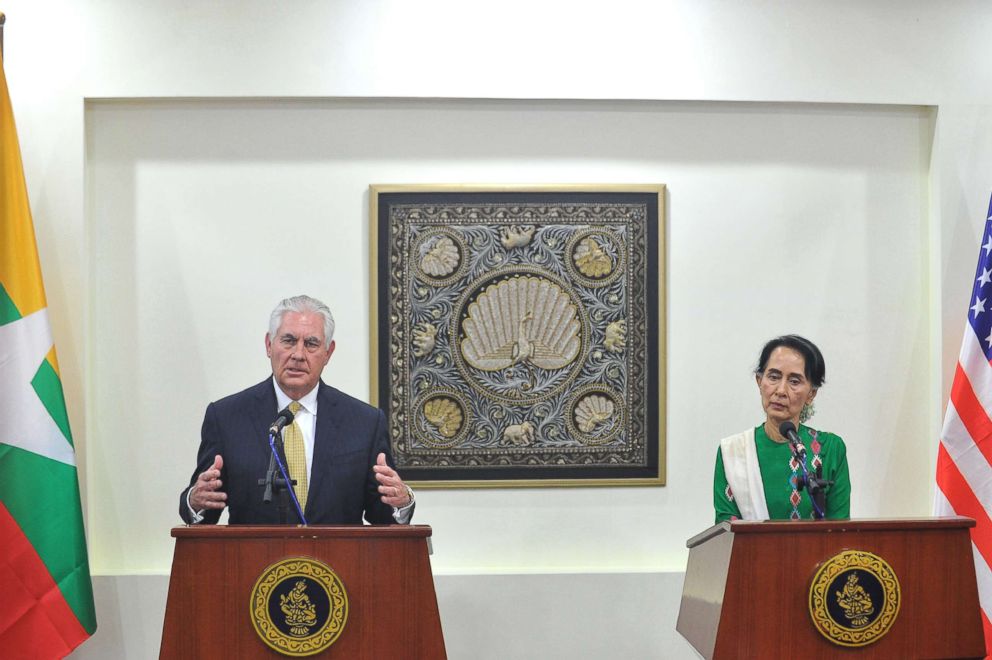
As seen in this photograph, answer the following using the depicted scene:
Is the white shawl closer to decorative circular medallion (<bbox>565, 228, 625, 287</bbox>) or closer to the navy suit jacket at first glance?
the navy suit jacket

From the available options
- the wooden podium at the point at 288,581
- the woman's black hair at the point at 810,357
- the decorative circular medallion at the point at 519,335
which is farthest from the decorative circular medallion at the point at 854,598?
the decorative circular medallion at the point at 519,335

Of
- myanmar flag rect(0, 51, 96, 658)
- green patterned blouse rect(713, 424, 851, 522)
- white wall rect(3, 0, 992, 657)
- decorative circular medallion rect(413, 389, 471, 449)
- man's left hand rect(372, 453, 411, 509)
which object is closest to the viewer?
man's left hand rect(372, 453, 411, 509)

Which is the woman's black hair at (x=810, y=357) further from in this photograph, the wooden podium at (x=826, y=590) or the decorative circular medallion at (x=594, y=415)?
the decorative circular medallion at (x=594, y=415)

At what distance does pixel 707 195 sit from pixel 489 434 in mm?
1374

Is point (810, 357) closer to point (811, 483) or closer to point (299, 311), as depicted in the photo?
point (811, 483)

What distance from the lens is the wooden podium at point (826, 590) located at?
2.51 meters

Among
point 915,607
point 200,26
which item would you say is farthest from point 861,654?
point 200,26

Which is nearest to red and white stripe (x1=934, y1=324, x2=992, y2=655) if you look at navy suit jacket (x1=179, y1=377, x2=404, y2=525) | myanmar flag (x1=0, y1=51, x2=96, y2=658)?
navy suit jacket (x1=179, y1=377, x2=404, y2=525)

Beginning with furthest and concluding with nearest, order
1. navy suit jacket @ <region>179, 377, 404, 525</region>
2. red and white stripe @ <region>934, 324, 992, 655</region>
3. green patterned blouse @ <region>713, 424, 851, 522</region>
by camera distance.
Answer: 1. red and white stripe @ <region>934, 324, 992, 655</region>
2. green patterned blouse @ <region>713, 424, 851, 522</region>
3. navy suit jacket @ <region>179, 377, 404, 525</region>

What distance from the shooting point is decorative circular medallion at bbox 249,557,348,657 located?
2455 mm

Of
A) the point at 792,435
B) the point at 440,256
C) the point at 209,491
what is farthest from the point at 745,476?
the point at 440,256

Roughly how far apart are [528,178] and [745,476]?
5.68 ft

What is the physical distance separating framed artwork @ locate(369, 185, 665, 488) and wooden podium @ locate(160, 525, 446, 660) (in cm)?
174

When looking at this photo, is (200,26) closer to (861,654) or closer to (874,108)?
(874,108)
